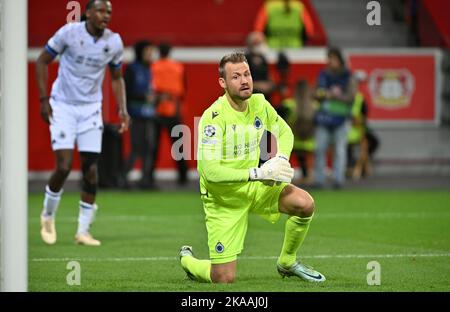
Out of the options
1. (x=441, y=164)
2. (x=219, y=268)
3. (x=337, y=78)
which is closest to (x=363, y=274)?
(x=219, y=268)

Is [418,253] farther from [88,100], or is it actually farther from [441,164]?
[441,164]

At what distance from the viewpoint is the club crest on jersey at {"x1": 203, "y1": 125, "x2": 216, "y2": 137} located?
891cm

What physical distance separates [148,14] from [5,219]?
1634cm

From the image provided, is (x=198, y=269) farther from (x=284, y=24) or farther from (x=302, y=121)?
(x=284, y=24)

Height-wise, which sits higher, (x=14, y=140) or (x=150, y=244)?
(x=14, y=140)

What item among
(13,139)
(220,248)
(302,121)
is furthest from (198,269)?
(302,121)

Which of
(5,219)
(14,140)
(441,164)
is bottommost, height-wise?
(441,164)

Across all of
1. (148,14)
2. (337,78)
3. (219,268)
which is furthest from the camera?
(148,14)

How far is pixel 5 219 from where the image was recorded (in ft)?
23.4

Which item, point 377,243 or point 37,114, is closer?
point 377,243

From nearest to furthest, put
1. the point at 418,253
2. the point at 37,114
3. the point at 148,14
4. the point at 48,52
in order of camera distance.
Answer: the point at 418,253
the point at 48,52
the point at 37,114
the point at 148,14

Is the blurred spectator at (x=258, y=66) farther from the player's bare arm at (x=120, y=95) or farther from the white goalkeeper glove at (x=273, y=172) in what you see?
the white goalkeeper glove at (x=273, y=172)

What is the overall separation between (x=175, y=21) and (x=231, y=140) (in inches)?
573

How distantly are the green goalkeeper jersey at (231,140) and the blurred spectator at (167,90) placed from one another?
35.2 ft
